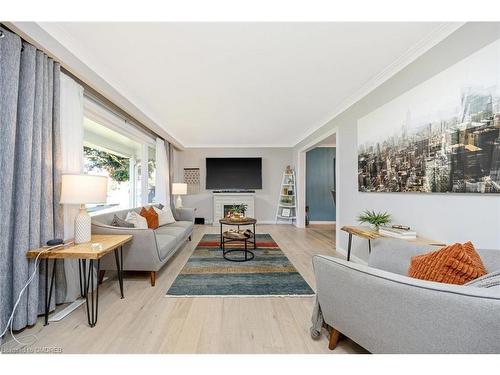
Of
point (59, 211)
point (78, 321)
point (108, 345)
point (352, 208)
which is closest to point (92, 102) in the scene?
point (59, 211)

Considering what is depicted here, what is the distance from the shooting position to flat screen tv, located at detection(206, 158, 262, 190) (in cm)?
645

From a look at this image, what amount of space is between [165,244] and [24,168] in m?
1.48

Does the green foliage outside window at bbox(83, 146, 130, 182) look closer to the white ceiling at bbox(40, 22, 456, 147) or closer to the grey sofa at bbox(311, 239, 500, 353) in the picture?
the white ceiling at bbox(40, 22, 456, 147)

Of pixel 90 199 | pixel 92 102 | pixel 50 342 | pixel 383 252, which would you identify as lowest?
pixel 50 342

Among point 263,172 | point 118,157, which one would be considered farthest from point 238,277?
point 263,172

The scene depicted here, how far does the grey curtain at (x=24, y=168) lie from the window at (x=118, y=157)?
39.5 inches

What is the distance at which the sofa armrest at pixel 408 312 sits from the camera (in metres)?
0.80

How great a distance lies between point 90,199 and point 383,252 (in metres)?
2.48

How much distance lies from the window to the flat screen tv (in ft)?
5.93

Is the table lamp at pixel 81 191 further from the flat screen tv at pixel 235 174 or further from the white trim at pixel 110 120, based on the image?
the flat screen tv at pixel 235 174

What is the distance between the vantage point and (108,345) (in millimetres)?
1487

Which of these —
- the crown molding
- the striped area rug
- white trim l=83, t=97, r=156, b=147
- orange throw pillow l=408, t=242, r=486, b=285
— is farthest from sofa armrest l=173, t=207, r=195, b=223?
orange throw pillow l=408, t=242, r=486, b=285
